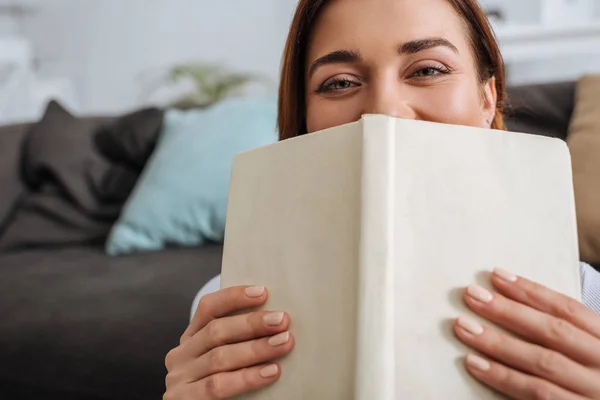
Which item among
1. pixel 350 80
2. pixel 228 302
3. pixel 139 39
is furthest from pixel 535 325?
pixel 139 39

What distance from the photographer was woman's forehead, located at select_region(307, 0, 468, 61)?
1.99 ft

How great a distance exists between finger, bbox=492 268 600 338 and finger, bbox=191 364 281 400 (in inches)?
6.6

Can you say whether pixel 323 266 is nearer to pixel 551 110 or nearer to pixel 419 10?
pixel 419 10

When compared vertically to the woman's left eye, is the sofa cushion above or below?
below

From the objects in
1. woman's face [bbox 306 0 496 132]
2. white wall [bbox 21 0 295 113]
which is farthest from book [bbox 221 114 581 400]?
white wall [bbox 21 0 295 113]

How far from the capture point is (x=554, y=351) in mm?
401

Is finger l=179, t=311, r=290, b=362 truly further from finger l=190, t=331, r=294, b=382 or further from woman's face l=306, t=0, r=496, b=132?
woman's face l=306, t=0, r=496, b=132

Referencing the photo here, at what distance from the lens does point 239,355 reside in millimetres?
456

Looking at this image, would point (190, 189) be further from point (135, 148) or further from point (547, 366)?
point (547, 366)

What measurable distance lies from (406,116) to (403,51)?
0.23 feet

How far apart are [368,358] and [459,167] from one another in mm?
138

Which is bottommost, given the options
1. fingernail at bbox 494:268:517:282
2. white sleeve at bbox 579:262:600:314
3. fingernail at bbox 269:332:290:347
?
fingernail at bbox 269:332:290:347

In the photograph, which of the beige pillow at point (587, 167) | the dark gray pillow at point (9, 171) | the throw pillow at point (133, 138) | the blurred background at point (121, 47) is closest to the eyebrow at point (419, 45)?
the beige pillow at point (587, 167)

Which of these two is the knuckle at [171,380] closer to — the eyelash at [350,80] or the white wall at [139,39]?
the eyelash at [350,80]
